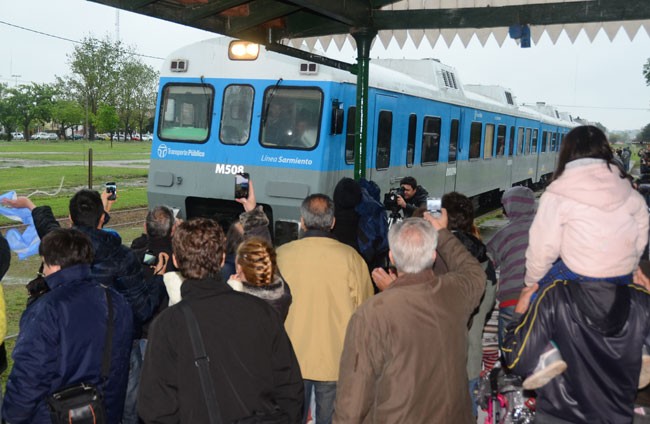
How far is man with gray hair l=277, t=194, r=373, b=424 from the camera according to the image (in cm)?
388

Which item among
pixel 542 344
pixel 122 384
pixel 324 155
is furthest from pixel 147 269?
pixel 324 155

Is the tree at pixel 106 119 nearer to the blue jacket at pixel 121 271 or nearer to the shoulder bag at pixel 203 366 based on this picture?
the blue jacket at pixel 121 271

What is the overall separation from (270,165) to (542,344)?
21.0ft

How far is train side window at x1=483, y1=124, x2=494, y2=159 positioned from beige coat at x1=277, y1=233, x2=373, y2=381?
12735 millimetres

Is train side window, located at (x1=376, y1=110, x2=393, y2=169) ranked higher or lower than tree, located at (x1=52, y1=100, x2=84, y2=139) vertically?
lower

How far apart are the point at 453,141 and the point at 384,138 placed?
3.75 m

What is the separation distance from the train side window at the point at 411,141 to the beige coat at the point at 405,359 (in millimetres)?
8236

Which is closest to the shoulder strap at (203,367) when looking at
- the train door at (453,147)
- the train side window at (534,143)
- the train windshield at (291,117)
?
the train windshield at (291,117)

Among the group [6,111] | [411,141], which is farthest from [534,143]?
→ [6,111]

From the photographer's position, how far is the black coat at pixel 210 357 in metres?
2.74

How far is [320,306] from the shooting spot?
12.7 ft

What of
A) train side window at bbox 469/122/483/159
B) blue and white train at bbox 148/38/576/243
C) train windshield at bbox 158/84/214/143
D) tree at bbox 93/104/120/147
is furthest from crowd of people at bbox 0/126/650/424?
tree at bbox 93/104/120/147

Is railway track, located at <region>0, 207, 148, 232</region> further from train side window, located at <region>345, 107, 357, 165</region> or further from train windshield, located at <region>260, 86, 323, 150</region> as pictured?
train side window, located at <region>345, 107, 357, 165</region>

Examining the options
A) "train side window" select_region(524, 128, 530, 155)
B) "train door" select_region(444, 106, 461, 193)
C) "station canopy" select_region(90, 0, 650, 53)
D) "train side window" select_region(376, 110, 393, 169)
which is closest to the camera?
"station canopy" select_region(90, 0, 650, 53)
